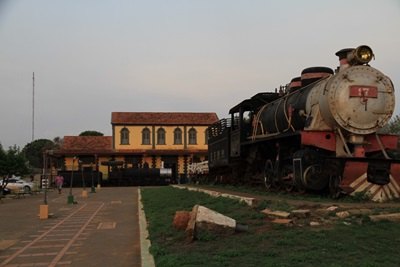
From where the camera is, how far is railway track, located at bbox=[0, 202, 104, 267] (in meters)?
8.43

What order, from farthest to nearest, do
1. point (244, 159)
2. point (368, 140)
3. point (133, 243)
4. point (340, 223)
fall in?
point (244, 159) → point (368, 140) → point (133, 243) → point (340, 223)

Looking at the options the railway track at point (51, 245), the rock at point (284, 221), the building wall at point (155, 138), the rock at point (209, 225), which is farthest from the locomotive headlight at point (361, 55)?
the building wall at point (155, 138)

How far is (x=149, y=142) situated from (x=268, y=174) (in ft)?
156

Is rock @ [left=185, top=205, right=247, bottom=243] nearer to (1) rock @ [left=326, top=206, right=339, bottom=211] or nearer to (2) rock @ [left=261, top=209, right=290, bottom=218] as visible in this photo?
(2) rock @ [left=261, top=209, right=290, bottom=218]

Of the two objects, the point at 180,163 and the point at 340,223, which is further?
the point at 180,163

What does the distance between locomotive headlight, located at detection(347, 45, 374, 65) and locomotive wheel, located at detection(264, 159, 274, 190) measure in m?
5.13

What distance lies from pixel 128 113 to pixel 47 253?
56744mm

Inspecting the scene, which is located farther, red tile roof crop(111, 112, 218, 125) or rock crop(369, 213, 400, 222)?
red tile roof crop(111, 112, 218, 125)

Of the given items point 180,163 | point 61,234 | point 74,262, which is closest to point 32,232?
point 61,234

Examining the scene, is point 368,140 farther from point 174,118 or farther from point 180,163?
point 174,118

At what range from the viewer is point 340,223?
8.11 metres

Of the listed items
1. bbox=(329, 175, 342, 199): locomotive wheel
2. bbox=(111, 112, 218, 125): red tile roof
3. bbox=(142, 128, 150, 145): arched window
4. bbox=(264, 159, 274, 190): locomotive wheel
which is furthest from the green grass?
bbox=(111, 112, 218, 125): red tile roof

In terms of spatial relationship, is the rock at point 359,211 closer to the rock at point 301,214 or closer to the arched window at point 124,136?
the rock at point 301,214

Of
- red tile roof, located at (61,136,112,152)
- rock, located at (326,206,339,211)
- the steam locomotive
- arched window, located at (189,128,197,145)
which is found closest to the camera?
rock, located at (326,206,339,211)
